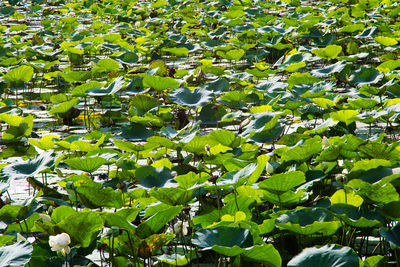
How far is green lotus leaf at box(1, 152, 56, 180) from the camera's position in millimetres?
2021

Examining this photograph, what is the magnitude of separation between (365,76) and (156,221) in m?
2.42

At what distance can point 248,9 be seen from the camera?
7184 mm

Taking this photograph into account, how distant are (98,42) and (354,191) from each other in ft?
13.4

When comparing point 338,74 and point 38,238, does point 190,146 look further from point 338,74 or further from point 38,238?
point 338,74

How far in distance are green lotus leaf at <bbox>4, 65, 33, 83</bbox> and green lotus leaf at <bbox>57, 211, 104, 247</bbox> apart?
2.53 m

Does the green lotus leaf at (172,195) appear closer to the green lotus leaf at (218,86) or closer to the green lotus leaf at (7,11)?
the green lotus leaf at (218,86)

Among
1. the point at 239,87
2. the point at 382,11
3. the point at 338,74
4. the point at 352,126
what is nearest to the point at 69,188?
the point at 352,126

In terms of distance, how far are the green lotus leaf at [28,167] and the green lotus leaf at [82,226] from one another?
0.54m

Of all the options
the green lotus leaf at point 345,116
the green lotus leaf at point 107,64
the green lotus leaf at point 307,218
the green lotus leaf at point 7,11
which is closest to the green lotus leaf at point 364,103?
the green lotus leaf at point 345,116

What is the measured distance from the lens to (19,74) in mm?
3846

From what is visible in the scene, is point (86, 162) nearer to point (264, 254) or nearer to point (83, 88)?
point (264, 254)

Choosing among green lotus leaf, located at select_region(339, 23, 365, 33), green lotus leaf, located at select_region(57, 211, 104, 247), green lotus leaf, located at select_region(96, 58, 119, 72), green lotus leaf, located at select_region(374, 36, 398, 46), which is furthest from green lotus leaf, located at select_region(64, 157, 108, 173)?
green lotus leaf, located at select_region(339, 23, 365, 33)

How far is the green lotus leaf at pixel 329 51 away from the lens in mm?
4023

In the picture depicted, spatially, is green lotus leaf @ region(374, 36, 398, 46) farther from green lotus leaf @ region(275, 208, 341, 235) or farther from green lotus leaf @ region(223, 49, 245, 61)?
green lotus leaf @ region(275, 208, 341, 235)
